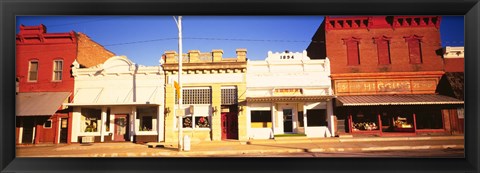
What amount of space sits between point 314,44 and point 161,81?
1151 cm

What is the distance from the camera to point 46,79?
787 inches

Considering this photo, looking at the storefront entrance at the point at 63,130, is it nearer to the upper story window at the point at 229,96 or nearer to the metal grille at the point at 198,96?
the metal grille at the point at 198,96

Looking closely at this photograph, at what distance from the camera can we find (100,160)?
8875 millimetres

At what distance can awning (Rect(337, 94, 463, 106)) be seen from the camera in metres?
17.8

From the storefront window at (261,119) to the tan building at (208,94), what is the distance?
735 mm

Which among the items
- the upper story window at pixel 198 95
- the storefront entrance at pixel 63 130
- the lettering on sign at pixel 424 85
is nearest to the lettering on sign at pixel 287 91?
the upper story window at pixel 198 95

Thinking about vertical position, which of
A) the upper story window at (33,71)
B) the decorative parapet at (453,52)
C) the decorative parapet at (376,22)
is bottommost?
the upper story window at (33,71)

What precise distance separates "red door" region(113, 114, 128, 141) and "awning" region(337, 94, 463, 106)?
1340 cm

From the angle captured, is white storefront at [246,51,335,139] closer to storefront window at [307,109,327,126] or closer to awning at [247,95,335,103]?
storefront window at [307,109,327,126]

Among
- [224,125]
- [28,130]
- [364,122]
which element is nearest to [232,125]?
[224,125]

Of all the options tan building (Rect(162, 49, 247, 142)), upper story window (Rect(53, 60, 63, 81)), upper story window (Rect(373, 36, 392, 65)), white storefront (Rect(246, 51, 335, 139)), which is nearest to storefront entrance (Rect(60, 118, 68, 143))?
upper story window (Rect(53, 60, 63, 81))

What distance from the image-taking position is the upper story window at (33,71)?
1998 centimetres
